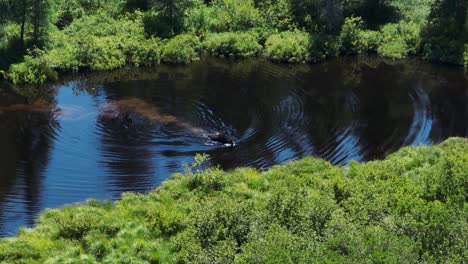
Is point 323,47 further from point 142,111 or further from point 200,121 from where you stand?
point 142,111

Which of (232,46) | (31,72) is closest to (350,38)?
(232,46)

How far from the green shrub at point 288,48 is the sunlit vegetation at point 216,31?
10 cm

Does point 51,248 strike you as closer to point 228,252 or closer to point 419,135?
point 228,252

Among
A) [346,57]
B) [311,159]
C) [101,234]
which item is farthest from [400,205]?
[346,57]

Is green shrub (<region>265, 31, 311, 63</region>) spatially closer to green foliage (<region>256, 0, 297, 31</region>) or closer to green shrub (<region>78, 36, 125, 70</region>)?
green foliage (<region>256, 0, 297, 31</region>)

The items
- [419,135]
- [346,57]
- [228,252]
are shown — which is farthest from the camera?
[346,57]

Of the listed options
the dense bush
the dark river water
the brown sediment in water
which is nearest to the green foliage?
the dense bush

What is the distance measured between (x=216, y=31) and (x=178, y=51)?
7921 millimetres

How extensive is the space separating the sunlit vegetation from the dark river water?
222cm

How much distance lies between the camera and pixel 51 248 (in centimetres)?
2508

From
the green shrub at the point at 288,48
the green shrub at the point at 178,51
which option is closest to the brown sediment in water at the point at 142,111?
the green shrub at the point at 178,51

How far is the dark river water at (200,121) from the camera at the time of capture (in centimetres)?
3428

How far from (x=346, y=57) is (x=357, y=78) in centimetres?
638

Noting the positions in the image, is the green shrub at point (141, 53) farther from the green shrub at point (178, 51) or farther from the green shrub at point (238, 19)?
the green shrub at point (238, 19)
